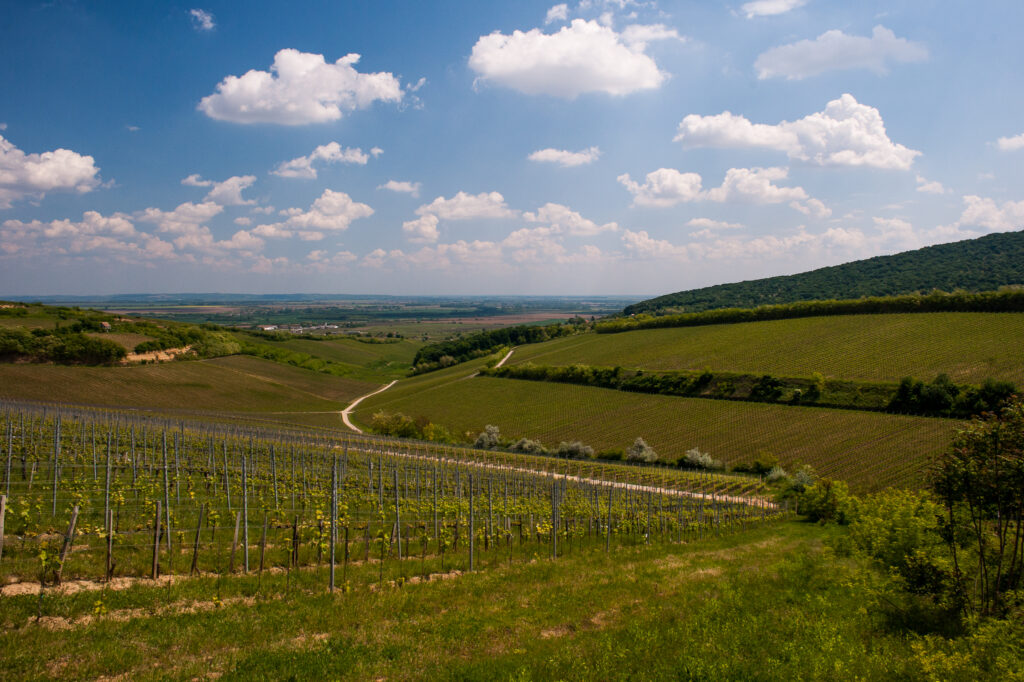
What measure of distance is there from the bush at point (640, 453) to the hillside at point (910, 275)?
360 feet

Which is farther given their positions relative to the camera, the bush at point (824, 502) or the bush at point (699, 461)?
the bush at point (699, 461)

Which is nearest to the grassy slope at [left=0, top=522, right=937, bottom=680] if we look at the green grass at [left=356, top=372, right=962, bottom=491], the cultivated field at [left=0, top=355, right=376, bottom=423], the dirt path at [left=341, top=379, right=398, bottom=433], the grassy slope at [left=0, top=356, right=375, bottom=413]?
the green grass at [left=356, top=372, right=962, bottom=491]

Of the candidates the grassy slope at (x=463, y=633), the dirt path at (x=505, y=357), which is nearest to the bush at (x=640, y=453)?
the grassy slope at (x=463, y=633)

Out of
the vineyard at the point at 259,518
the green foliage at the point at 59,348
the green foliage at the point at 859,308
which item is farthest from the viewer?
the green foliage at the point at 859,308

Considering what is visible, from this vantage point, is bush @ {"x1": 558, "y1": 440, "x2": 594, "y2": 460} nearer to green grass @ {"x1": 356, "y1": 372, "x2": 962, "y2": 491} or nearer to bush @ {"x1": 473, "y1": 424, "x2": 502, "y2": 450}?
green grass @ {"x1": 356, "y1": 372, "x2": 962, "y2": 491}

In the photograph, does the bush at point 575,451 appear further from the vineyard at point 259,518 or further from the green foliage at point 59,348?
the green foliage at point 59,348

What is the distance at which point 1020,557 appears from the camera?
11711mm

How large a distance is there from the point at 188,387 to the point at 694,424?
235 feet

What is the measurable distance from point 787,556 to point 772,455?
1461 inches

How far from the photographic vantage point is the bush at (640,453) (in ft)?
188

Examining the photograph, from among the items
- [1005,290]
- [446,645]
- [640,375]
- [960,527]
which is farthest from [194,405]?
[1005,290]

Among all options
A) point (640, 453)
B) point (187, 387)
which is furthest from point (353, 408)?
point (640, 453)

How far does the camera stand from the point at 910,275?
154m

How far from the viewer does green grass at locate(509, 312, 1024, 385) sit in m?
63.5
